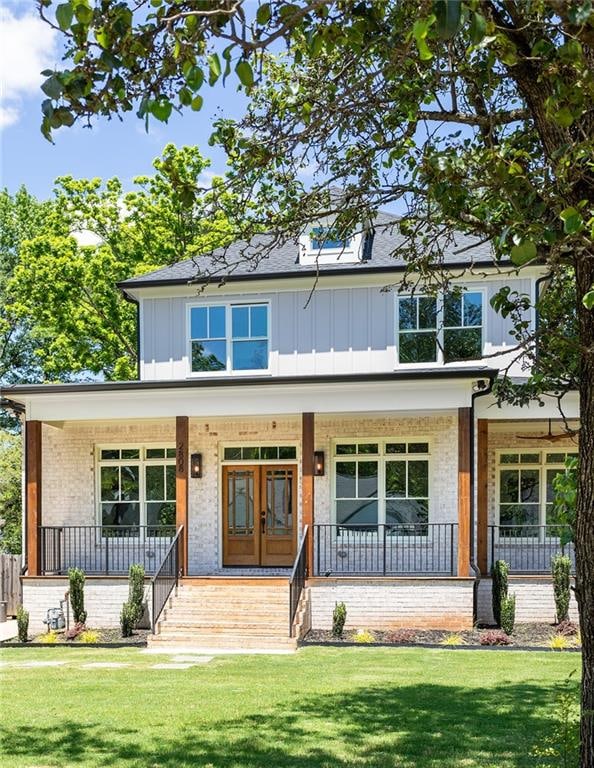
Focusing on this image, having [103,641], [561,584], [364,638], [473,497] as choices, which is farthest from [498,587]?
[103,641]

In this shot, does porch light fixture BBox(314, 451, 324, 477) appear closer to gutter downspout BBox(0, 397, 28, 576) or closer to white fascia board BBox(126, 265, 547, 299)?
white fascia board BBox(126, 265, 547, 299)

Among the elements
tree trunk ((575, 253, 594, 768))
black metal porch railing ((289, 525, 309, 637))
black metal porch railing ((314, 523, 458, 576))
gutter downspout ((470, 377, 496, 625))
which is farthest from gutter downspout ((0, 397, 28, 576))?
tree trunk ((575, 253, 594, 768))

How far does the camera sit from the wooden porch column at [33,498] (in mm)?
16094

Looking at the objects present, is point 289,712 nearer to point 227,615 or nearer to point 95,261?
point 227,615

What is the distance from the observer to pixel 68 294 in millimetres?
27469

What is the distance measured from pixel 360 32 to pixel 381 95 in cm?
231

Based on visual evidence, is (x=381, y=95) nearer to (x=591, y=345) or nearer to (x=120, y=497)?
(x=591, y=345)

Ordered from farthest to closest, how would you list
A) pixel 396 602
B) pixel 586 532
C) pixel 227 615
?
1. pixel 396 602
2. pixel 227 615
3. pixel 586 532

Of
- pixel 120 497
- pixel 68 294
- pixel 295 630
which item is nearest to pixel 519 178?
pixel 295 630

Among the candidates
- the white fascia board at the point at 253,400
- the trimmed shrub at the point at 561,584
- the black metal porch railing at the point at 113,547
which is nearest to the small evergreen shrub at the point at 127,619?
the black metal porch railing at the point at 113,547

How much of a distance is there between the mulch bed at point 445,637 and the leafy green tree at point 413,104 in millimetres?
7402

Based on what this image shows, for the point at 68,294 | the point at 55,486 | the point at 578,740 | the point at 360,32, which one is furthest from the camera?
the point at 68,294

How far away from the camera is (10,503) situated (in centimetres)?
2712

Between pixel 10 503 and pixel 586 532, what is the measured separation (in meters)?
25.1
